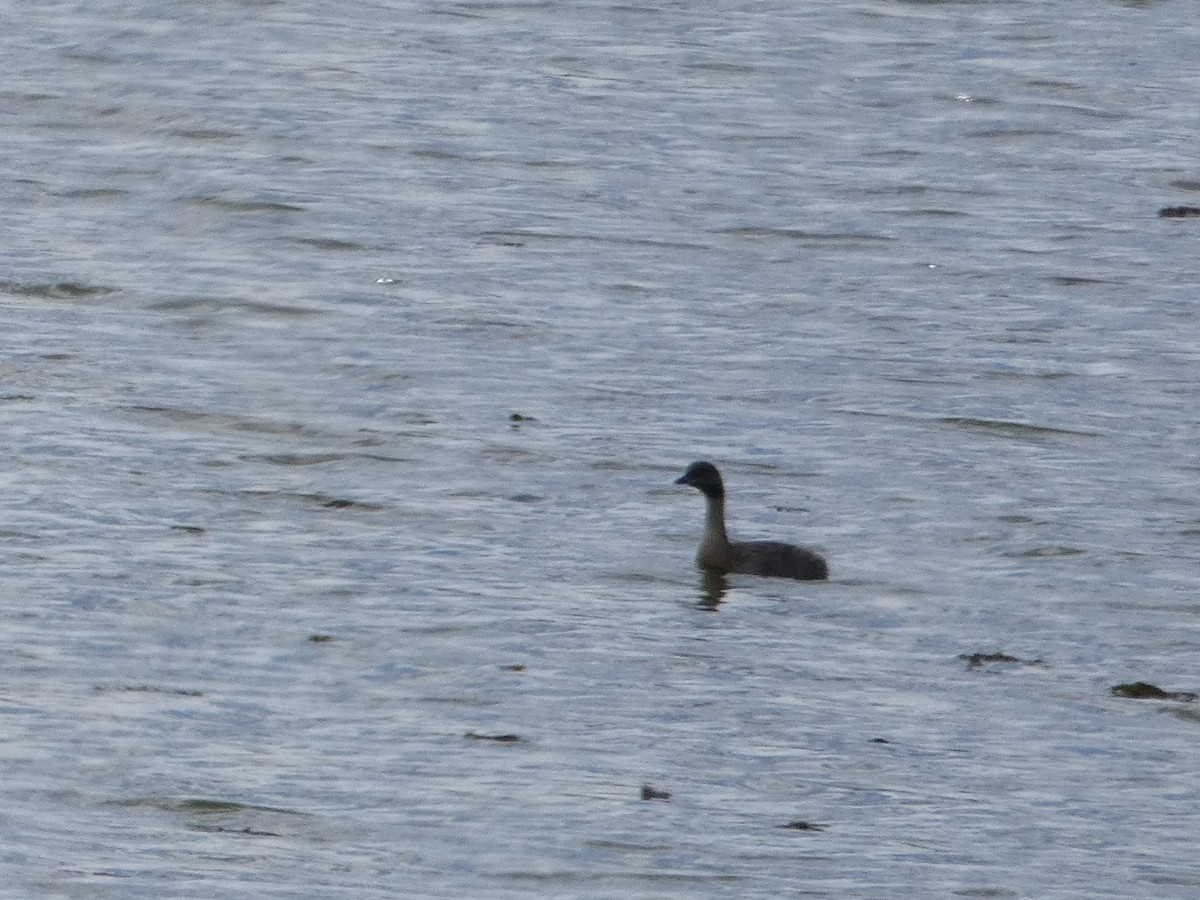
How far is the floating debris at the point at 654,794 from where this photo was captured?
10.2 meters

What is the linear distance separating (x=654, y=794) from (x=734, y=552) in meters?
3.05

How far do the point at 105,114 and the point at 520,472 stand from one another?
380 inches

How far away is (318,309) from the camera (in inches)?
704

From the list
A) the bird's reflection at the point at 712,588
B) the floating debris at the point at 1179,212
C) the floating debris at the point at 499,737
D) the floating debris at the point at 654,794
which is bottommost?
the floating debris at the point at 1179,212

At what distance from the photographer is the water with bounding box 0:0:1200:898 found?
1012 centimetres

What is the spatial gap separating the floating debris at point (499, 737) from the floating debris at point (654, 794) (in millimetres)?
640

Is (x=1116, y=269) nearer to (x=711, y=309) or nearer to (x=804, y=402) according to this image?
(x=711, y=309)

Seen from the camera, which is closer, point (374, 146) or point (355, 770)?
point (355, 770)

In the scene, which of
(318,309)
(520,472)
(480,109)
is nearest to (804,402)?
(520,472)

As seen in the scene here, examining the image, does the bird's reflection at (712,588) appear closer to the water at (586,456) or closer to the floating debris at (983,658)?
the water at (586,456)

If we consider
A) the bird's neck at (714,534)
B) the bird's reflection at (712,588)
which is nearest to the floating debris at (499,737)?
the bird's reflection at (712,588)

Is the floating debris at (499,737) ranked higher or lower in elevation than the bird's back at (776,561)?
higher

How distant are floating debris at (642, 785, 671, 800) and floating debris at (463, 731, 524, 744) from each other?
0.64 meters

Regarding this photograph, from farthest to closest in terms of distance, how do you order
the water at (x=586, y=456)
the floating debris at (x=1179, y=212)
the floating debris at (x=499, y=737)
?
the floating debris at (x=1179, y=212) < the floating debris at (x=499, y=737) < the water at (x=586, y=456)
